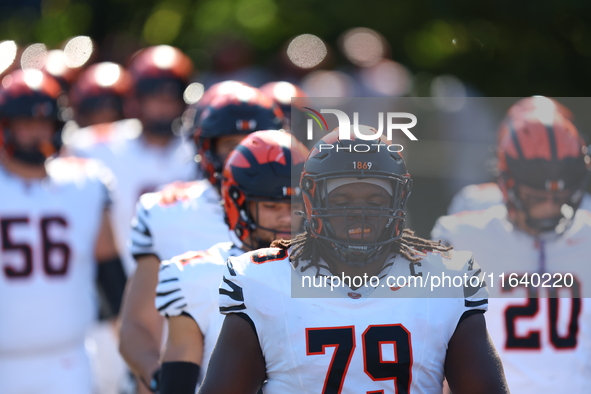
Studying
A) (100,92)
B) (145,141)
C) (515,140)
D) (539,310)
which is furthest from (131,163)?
(539,310)

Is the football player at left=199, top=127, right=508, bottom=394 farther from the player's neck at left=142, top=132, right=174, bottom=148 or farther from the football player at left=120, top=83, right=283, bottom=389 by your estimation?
the player's neck at left=142, top=132, right=174, bottom=148

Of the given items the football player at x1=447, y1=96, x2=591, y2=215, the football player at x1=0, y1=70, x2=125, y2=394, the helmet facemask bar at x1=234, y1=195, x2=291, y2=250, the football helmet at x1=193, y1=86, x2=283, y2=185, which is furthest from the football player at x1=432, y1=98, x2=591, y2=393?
the football player at x1=0, y1=70, x2=125, y2=394

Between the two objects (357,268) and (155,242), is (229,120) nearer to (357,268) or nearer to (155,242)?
(155,242)

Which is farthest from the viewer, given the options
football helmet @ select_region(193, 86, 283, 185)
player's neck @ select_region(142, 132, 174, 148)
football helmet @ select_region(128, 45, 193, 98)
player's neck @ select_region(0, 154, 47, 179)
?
football helmet @ select_region(128, 45, 193, 98)

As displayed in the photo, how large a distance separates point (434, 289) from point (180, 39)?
8914mm

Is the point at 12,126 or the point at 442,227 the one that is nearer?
the point at 442,227

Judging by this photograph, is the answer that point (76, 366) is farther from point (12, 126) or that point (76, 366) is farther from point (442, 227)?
point (442, 227)

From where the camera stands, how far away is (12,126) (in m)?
5.32

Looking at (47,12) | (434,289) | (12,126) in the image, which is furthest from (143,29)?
(434,289)

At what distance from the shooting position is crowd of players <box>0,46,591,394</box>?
280 cm

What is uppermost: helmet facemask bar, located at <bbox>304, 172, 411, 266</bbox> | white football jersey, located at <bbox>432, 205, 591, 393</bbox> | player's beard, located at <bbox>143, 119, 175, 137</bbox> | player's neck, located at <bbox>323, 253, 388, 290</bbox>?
player's beard, located at <bbox>143, 119, 175, 137</bbox>

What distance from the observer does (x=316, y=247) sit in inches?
117

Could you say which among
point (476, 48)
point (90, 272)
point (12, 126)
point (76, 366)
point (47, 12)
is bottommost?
point (76, 366)

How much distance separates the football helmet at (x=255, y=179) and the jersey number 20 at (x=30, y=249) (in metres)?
1.77
